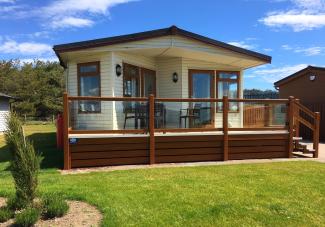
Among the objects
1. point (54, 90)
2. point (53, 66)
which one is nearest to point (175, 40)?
point (54, 90)

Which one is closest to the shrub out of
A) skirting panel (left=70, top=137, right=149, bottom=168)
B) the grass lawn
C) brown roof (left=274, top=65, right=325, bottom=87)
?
the grass lawn

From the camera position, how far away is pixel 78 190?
575 cm

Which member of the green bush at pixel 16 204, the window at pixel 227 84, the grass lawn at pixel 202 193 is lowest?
the grass lawn at pixel 202 193

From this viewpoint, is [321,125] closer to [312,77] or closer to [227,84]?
[312,77]

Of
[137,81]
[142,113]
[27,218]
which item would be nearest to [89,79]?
[137,81]

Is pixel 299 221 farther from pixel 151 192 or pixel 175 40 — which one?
pixel 175 40

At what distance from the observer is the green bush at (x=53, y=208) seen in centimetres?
441

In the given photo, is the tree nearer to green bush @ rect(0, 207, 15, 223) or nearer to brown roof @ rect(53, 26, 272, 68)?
brown roof @ rect(53, 26, 272, 68)

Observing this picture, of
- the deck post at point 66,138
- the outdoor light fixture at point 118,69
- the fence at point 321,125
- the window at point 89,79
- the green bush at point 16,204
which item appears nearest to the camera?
the green bush at point 16,204

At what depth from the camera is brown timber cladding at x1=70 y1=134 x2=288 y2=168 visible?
812 centimetres

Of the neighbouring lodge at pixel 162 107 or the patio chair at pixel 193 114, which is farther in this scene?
the patio chair at pixel 193 114

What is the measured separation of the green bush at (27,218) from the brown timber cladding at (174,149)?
12.5 feet

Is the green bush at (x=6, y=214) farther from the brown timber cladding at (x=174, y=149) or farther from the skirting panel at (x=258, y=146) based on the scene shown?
the skirting panel at (x=258, y=146)

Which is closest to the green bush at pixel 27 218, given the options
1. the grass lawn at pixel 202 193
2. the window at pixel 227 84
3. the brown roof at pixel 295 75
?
the grass lawn at pixel 202 193
